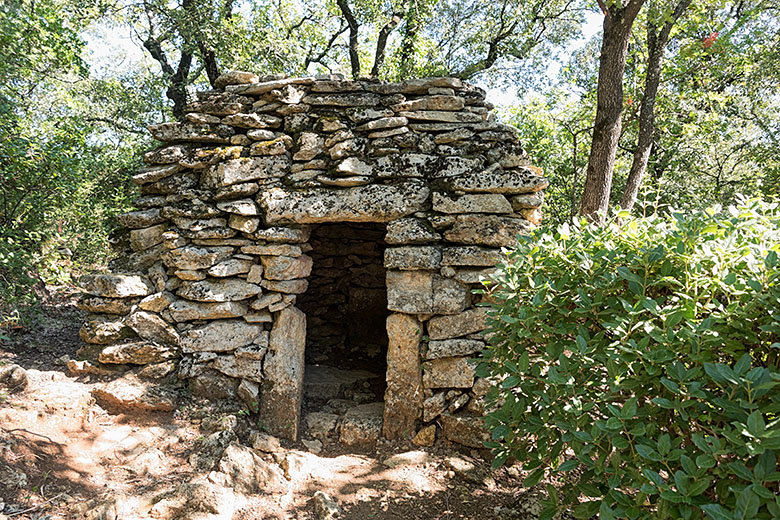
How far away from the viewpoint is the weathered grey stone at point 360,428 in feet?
12.7

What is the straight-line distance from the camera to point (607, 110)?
191 inches

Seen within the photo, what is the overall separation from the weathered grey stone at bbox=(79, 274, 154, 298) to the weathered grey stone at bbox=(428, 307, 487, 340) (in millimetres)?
2424

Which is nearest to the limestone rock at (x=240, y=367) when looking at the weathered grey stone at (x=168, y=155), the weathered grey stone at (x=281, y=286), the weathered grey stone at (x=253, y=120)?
the weathered grey stone at (x=281, y=286)

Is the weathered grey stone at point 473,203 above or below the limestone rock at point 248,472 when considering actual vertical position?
above

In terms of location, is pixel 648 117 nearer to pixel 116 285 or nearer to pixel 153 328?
pixel 153 328

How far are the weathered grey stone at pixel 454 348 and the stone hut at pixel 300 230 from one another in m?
0.01

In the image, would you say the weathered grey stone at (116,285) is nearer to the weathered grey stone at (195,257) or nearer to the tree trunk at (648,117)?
the weathered grey stone at (195,257)

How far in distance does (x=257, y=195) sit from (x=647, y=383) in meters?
3.16

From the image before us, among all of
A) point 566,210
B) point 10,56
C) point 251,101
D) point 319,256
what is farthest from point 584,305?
point 566,210

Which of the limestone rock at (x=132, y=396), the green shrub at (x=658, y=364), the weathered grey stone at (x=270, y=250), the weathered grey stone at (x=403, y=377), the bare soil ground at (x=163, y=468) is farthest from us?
the weathered grey stone at (x=270, y=250)

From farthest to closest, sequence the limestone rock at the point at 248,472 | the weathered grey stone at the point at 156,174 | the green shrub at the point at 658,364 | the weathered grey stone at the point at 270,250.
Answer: the weathered grey stone at the point at 156,174 < the weathered grey stone at the point at 270,250 < the limestone rock at the point at 248,472 < the green shrub at the point at 658,364

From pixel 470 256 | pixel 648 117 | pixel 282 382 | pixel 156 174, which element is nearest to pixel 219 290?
pixel 282 382

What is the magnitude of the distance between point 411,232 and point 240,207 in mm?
1417

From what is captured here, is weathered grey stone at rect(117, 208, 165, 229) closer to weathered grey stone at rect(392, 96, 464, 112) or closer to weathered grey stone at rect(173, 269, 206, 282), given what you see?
weathered grey stone at rect(173, 269, 206, 282)
